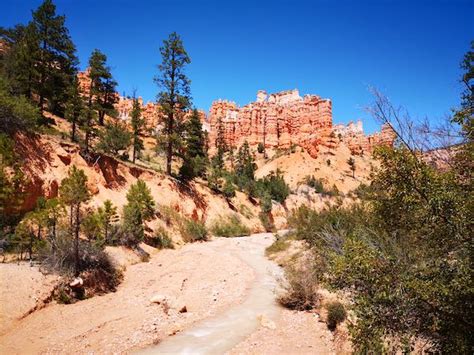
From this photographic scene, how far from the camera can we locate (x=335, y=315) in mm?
10000

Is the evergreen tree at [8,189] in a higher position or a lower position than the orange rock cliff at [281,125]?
lower

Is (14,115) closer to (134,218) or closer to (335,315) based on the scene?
(134,218)

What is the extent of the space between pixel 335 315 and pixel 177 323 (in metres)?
4.95

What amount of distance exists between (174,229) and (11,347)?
17.4 m

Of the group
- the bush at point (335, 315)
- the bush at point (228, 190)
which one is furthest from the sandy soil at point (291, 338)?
the bush at point (228, 190)

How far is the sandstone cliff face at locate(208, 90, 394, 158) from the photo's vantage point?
7750cm

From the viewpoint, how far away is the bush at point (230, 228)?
31109 mm

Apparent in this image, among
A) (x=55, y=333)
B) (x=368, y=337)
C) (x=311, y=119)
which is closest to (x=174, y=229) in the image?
(x=55, y=333)

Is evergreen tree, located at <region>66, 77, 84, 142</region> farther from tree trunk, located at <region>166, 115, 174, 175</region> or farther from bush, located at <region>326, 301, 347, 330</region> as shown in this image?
bush, located at <region>326, 301, 347, 330</region>

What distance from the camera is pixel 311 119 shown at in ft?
264

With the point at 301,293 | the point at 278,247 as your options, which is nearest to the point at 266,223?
the point at 278,247

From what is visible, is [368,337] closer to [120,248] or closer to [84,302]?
[84,302]

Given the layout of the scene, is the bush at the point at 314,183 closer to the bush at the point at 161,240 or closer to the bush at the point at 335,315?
the bush at the point at 161,240

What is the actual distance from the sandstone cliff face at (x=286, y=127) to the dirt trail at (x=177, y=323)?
6127 cm
